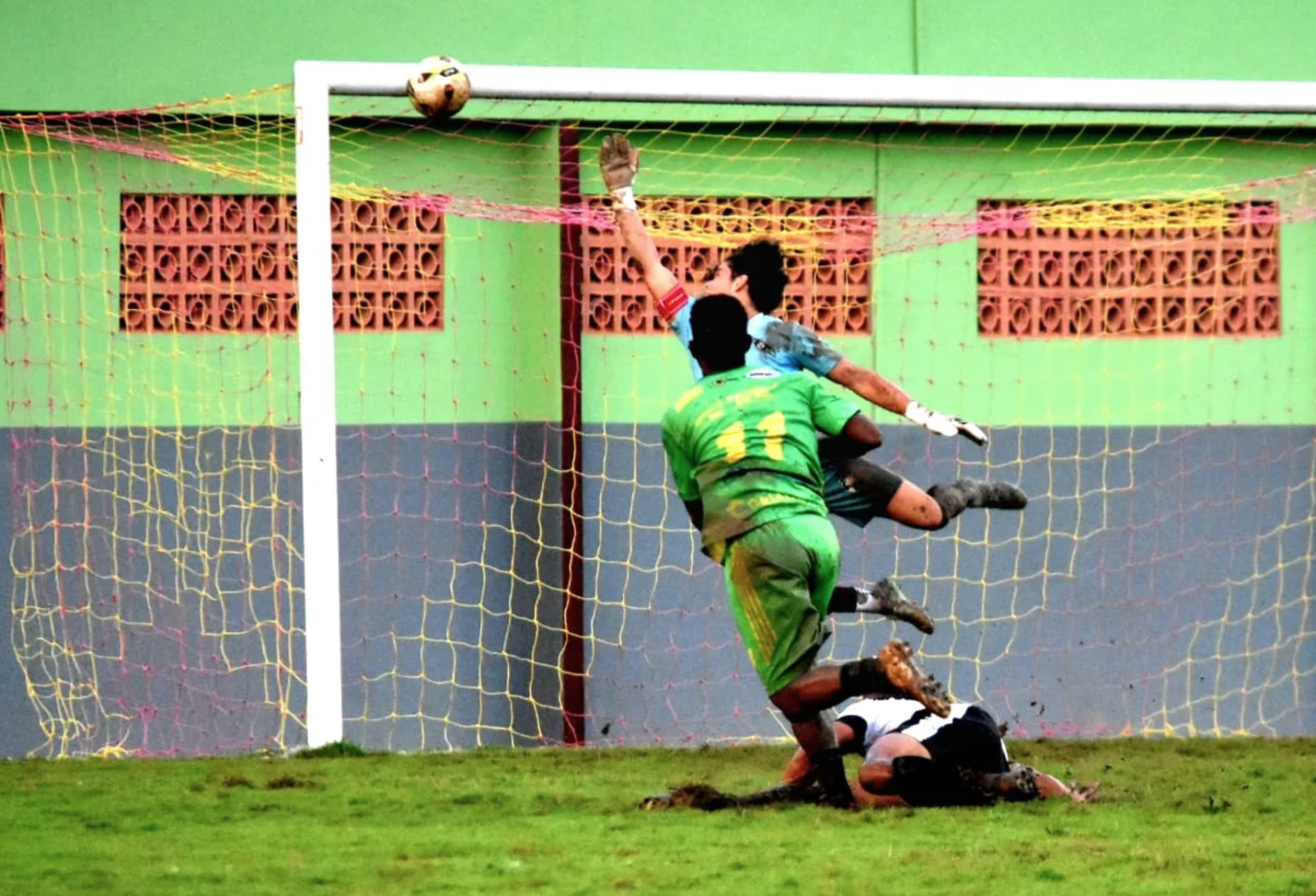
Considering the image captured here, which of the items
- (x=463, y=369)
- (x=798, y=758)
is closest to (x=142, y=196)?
(x=463, y=369)

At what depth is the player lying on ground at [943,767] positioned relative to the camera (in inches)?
259

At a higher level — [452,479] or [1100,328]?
[1100,328]

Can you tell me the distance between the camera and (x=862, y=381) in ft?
23.6

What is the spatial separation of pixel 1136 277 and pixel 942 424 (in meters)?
4.26

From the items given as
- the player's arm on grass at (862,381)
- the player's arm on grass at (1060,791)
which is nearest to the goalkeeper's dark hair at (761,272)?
the player's arm on grass at (862,381)

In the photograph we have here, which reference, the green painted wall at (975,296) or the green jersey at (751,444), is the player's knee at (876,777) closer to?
the green jersey at (751,444)

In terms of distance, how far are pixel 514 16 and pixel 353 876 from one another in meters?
5.67

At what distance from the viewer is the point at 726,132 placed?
10.5 meters

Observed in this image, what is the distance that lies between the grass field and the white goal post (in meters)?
0.67

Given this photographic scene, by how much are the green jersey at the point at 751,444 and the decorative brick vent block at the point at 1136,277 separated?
14.2ft

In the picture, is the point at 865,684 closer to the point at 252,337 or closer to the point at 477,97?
the point at 477,97

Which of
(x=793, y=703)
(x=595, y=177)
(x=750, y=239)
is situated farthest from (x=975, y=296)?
(x=793, y=703)

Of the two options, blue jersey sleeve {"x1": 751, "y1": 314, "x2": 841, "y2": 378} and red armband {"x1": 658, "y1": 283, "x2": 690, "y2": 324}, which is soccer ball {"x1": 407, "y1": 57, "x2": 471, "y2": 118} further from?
blue jersey sleeve {"x1": 751, "y1": 314, "x2": 841, "y2": 378}

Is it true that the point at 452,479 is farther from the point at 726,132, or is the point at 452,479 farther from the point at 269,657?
the point at 726,132
